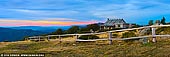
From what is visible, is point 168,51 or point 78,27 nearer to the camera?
point 168,51

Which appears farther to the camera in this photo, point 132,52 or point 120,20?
point 120,20

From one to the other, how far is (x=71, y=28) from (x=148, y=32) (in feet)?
135

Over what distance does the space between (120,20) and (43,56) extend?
91224mm

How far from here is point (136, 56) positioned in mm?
14992

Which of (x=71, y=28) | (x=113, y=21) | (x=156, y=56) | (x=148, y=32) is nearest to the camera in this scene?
(x=156, y=56)

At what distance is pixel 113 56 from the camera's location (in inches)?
615

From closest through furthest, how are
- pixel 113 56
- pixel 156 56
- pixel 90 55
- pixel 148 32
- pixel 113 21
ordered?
pixel 156 56 → pixel 113 56 → pixel 90 55 → pixel 148 32 → pixel 113 21

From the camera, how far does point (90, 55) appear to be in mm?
16656

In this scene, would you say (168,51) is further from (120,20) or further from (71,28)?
(120,20)

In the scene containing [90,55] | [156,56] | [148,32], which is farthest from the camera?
[148,32]

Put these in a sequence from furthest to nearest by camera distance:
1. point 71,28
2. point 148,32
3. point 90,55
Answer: point 71,28
point 148,32
point 90,55

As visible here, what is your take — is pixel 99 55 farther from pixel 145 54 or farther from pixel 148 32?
pixel 148 32

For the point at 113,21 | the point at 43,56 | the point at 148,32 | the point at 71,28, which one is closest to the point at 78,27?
the point at 71,28

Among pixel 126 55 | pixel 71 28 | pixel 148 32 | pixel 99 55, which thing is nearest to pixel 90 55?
pixel 99 55
